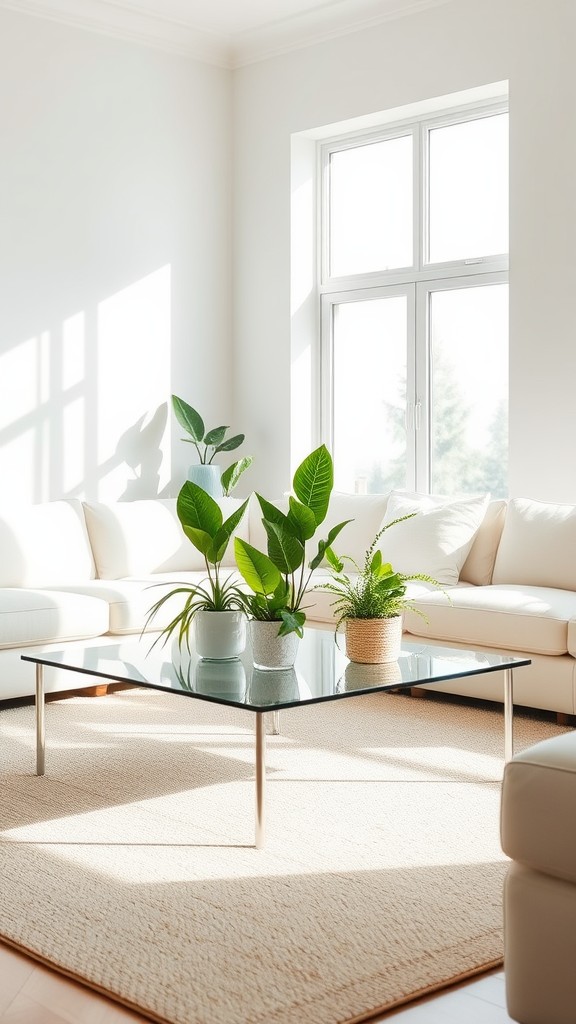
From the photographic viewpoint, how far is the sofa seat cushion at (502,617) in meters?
4.21

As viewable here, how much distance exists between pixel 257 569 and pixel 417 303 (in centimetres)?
333

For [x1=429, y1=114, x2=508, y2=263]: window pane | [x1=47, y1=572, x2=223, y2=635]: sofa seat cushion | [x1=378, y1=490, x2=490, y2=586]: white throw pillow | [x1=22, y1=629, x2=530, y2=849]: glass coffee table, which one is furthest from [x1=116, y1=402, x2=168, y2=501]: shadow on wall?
[x1=22, y1=629, x2=530, y2=849]: glass coffee table

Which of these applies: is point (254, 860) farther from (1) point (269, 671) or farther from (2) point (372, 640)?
(2) point (372, 640)

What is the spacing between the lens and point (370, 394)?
21.0 feet

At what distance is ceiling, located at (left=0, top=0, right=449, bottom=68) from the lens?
5855 millimetres

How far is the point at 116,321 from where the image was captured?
20.2ft

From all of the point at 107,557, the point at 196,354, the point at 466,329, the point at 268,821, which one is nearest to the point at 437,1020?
the point at 268,821

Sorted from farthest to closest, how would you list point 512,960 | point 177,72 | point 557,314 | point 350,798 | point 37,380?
1. point 177,72
2. point 37,380
3. point 557,314
4. point 350,798
5. point 512,960

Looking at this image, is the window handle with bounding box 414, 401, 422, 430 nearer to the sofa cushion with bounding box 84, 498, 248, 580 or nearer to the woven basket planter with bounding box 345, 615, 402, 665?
the sofa cushion with bounding box 84, 498, 248, 580

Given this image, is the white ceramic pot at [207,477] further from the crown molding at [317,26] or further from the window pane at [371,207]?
the crown molding at [317,26]

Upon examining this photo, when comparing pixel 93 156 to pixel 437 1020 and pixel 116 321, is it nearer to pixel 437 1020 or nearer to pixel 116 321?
pixel 116 321

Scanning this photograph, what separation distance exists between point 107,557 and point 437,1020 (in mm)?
3700

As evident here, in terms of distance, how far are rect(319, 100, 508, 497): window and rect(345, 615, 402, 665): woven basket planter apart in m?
2.54

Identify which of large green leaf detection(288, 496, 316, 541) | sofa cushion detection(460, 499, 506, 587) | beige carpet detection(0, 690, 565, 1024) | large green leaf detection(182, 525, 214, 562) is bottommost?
beige carpet detection(0, 690, 565, 1024)
